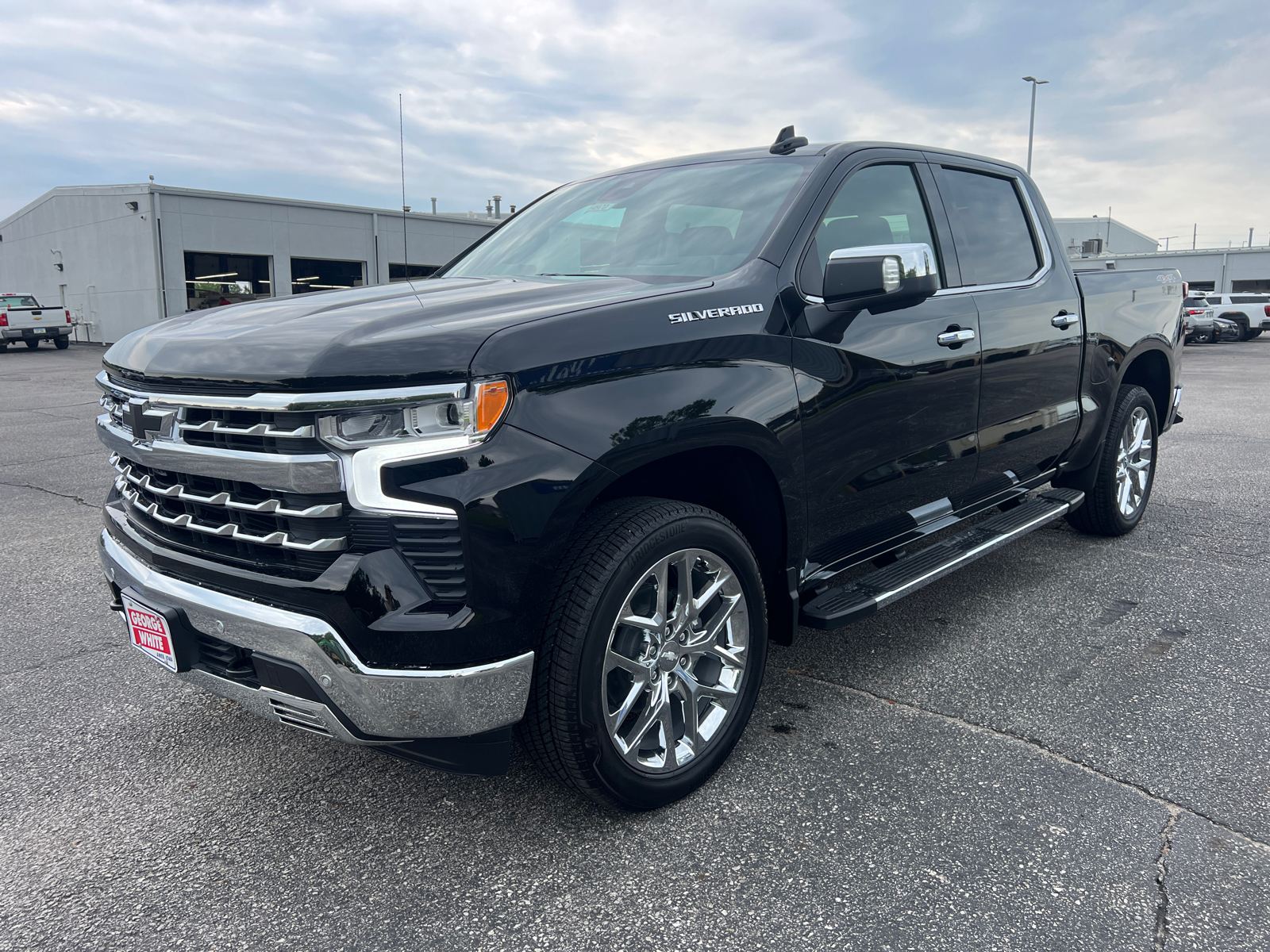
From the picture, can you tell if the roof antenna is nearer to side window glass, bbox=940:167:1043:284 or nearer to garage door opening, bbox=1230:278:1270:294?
side window glass, bbox=940:167:1043:284

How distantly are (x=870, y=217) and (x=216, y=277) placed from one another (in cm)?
3148

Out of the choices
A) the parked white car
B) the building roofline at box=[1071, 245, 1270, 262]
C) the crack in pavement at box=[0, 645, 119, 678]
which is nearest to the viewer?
the crack in pavement at box=[0, 645, 119, 678]

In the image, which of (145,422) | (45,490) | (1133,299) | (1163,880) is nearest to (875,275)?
(1163,880)

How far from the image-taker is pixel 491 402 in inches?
84.0

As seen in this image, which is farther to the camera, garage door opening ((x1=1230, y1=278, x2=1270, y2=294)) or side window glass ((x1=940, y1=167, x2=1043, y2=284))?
garage door opening ((x1=1230, y1=278, x2=1270, y2=294))

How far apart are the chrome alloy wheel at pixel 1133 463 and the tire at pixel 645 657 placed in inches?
130

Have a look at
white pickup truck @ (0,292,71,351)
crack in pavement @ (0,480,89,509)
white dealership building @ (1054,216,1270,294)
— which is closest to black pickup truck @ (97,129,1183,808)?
crack in pavement @ (0,480,89,509)

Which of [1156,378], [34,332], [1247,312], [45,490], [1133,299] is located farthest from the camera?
[1247,312]

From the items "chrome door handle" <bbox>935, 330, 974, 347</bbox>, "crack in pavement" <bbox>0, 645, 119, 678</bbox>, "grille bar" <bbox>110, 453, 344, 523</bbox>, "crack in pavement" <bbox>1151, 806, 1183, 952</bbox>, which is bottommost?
"crack in pavement" <bbox>1151, 806, 1183, 952</bbox>

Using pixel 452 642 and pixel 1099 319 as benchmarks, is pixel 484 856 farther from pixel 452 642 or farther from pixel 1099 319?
pixel 1099 319

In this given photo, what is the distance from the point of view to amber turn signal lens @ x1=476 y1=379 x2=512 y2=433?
2.12 meters

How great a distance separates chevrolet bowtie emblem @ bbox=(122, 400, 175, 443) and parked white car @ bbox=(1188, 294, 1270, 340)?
36.5m

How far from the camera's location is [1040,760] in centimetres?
286

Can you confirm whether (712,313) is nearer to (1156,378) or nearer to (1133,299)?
(1133,299)
